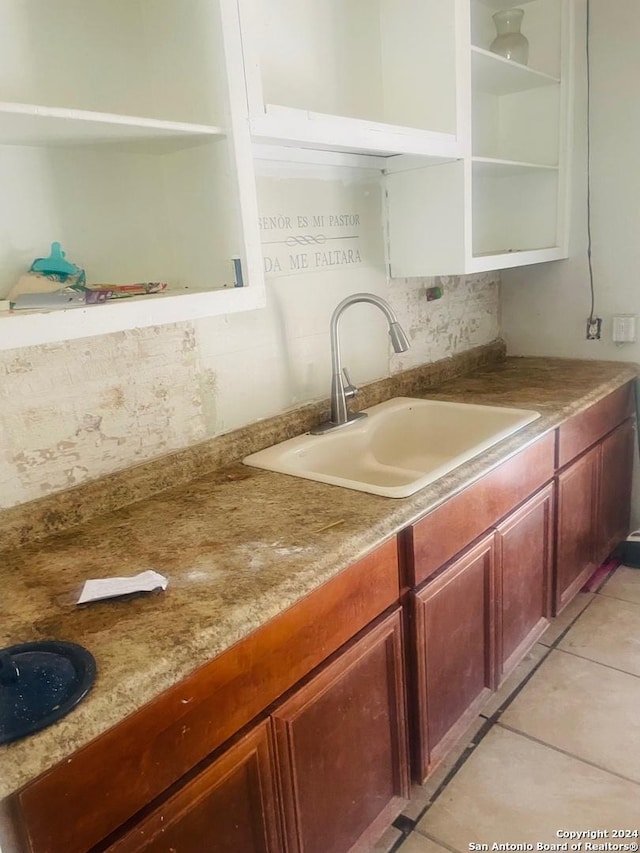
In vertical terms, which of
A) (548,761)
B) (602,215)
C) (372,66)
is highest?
(372,66)

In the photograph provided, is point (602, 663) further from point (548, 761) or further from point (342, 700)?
point (342, 700)

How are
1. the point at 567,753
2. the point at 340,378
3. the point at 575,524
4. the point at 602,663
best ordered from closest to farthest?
the point at 567,753 < the point at 340,378 < the point at 602,663 < the point at 575,524

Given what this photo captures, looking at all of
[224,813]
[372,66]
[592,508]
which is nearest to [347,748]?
[224,813]

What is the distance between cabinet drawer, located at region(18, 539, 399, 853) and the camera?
79 centimetres

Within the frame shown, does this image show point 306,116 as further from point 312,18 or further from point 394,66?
point 394,66

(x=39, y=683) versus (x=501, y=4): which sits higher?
(x=501, y=4)

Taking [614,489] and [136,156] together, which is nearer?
[136,156]

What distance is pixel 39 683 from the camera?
835 millimetres

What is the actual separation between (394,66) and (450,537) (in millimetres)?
1424

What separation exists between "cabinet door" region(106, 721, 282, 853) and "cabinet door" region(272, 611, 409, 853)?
0.04 m

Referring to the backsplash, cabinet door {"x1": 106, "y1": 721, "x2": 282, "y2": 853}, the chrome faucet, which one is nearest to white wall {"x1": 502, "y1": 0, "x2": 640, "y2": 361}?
the backsplash

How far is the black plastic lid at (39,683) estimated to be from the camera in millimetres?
778

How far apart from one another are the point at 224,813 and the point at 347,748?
1.12 feet

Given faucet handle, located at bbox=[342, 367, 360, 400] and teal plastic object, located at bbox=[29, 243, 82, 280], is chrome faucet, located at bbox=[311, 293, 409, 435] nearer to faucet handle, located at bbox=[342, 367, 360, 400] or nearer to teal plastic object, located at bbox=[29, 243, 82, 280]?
faucet handle, located at bbox=[342, 367, 360, 400]
